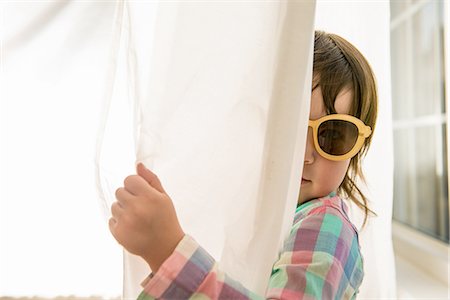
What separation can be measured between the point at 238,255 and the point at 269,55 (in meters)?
0.24

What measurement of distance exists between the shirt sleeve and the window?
0.96m

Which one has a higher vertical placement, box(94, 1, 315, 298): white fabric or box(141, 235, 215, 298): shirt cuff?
box(94, 1, 315, 298): white fabric

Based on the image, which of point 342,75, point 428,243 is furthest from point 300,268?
point 428,243

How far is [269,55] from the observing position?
0.64 meters

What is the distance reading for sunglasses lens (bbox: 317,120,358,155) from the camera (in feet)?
2.58

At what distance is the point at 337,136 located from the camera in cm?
80

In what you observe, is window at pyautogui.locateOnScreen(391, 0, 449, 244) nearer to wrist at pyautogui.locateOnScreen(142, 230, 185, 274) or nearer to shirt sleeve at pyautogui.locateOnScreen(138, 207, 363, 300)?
shirt sleeve at pyautogui.locateOnScreen(138, 207, 363, 300)

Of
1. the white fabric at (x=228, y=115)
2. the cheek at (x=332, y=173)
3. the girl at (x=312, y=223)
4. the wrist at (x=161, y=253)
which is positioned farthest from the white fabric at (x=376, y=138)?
the wrist at (x=161, y=253)

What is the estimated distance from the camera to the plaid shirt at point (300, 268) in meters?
0.58

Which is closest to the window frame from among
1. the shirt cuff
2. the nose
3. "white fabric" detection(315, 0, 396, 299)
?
Answer: "white fabric" detection(315, 0, 396, 299)

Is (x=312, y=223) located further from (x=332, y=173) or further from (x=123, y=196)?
(x=123, y=196)

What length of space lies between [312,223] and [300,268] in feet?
0.28

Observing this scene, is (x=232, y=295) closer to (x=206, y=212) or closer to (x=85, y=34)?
(x=206, y=212)

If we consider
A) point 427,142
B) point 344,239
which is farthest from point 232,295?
point 427,142
